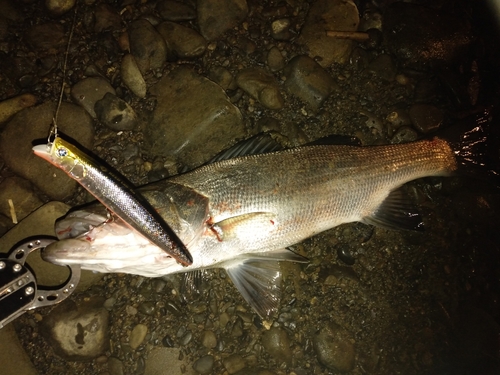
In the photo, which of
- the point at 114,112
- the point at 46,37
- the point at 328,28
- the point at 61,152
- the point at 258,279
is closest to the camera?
the point at 61,152

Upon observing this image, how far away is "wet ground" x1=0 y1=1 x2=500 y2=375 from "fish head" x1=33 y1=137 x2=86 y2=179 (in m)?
1.42

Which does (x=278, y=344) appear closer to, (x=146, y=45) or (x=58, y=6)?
(x=146, y=45)

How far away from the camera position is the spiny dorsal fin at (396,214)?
338 cm

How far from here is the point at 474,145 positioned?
355 centimetres

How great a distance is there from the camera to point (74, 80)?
11.5 ft

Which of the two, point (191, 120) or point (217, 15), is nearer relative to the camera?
point (191, 120)

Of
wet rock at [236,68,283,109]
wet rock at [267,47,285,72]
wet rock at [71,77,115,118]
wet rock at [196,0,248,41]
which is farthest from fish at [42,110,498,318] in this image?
wet rock at [196,0,248,41]

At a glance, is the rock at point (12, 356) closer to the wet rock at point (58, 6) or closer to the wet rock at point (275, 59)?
the wet rock at point (58, 6)

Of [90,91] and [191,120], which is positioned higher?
[90,91]

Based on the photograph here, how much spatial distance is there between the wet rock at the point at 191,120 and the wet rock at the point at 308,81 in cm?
73

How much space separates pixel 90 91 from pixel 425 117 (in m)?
3.63

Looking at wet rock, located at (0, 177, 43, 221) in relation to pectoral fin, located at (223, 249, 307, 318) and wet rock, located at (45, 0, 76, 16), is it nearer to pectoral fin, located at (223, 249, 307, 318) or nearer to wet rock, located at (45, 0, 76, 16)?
wet rock, located at (45, 0, 76, 16)

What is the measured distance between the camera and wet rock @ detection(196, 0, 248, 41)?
358 centimetres

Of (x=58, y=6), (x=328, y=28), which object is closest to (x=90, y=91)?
(x=58, y=6)
